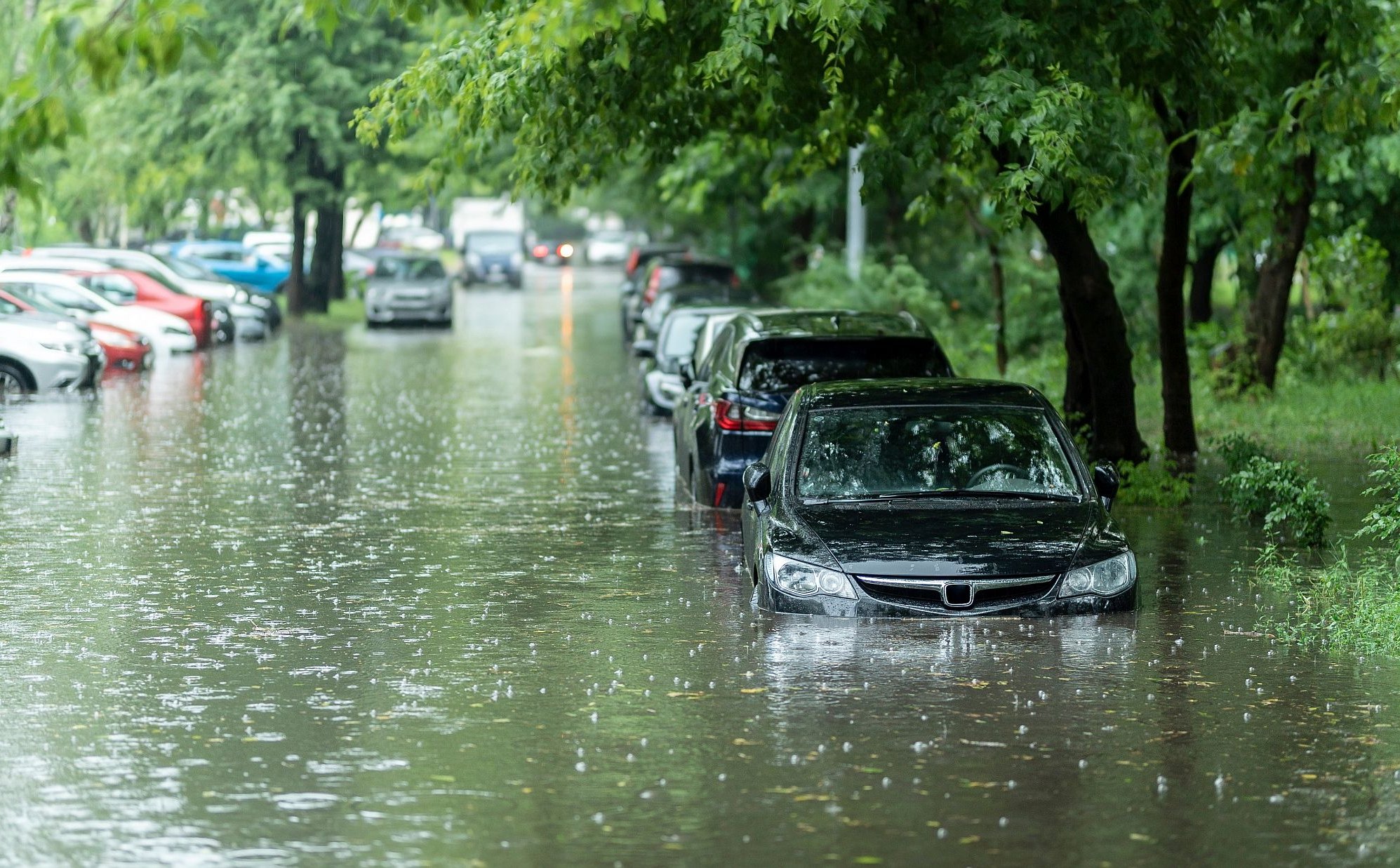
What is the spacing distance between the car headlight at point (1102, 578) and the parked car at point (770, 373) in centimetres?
500

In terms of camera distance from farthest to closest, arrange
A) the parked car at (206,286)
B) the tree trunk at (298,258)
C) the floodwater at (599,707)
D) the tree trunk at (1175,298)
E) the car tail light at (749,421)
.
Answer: the tree trunk at (298,258)
the parked car at (206,286)
the tree trunk at (1175,298)
the car tail light at (749,421)
the floodwater at (599,707)

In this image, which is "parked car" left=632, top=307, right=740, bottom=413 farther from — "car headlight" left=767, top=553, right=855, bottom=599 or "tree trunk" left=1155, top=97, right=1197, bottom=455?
"car headlight" left=767, top=553, right=855, bottom=599

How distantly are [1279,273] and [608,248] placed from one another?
272 feet

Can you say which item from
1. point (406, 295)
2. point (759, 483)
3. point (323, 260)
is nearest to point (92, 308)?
point (406, 295)

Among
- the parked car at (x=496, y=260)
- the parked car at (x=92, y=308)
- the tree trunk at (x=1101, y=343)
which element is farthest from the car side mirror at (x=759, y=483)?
the parked car at (x=496, y=260)

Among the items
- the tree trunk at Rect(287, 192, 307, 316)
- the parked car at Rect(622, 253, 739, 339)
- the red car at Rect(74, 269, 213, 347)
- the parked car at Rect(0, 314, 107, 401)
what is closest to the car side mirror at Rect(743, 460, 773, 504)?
the parked car at Rect(0, 314, 107, 401)

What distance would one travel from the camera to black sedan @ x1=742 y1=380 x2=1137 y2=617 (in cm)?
1066

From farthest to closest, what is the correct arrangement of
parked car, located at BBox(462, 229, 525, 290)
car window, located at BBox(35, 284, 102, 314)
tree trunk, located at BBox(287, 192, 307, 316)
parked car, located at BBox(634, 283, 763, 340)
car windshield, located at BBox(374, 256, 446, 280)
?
parked car, located at BBox(462, 229, 525, 290)
tree trunk, located at BBox(287, 192, 307, 316)
car windshield, located at BBox(374, 256, 446, 280)
parked car, located at BBox(634, 283, 763, 340)
car window, located at BBox(35, 284, 102, 314)

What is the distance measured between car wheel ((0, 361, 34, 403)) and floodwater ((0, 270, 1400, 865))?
12.0 metres

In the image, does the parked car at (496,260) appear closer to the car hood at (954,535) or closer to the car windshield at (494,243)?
the car windshield at (494,243)

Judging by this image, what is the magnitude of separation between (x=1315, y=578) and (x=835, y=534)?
3.50 metres

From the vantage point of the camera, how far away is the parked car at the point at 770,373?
1609 cm

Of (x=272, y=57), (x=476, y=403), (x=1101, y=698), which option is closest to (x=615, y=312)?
(x=272, y=57)

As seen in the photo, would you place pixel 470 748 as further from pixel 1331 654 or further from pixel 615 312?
pixel 615 312
